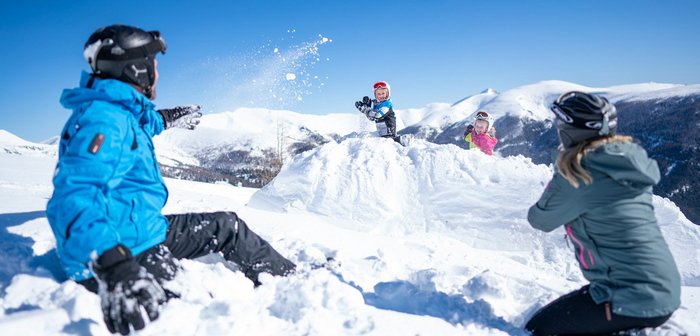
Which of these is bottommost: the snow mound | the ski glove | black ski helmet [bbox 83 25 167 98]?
the snow mound

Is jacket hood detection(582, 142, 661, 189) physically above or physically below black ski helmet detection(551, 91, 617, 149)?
below

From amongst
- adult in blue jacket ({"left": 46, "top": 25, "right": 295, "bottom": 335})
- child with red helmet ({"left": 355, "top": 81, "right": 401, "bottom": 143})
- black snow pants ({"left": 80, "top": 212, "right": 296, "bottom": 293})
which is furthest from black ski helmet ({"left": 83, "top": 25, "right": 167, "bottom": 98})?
child with red helmet ({"left": 355, "top": 81, "right": 401, "bottom": 143})

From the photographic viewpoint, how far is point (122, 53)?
227cm

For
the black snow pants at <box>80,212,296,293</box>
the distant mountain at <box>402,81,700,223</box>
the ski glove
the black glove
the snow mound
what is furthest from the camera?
the distant mountain at <box>402,81,700,223</box>

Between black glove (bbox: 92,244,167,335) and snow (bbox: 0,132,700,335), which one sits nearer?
black glove (bbox: 92,244,167,335)

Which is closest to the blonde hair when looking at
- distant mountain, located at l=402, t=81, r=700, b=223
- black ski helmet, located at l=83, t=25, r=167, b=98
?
black ski helmet, located at l=83, t=25, r=167, b=98

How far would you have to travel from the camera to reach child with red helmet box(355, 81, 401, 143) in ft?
29.5

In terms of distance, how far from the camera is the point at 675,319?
2.50 m

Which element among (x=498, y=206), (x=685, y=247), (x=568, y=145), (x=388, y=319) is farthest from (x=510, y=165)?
(x=388, y=319)

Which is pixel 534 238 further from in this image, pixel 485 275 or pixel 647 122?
pixel 647 122

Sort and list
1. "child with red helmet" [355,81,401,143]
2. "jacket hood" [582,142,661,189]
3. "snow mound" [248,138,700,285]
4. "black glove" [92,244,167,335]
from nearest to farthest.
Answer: "black glove" [92,244,167,335]
"jacket hood" [582,142,661,189]
"snow mound" [248,138,700,285]
"child with red helmet" [355,81,401,143]

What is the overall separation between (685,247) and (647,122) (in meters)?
126

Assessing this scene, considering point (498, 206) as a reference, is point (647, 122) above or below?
below

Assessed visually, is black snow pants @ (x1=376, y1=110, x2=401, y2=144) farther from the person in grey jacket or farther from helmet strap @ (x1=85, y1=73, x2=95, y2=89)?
helmet strap @ (x1=85, y1=73, x2=95, y2=89)
